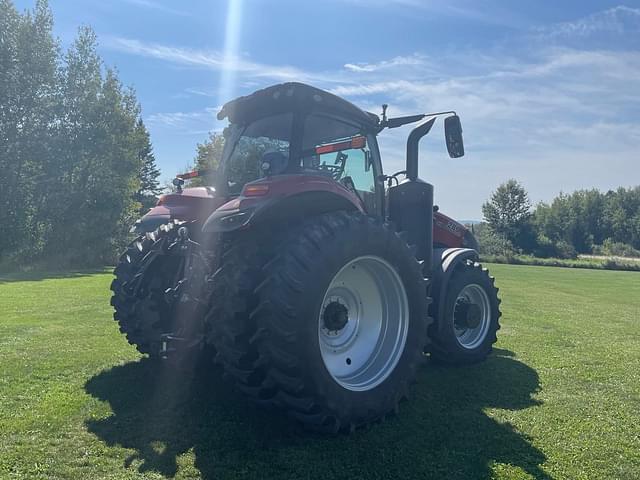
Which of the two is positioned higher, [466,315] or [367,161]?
[367,161]

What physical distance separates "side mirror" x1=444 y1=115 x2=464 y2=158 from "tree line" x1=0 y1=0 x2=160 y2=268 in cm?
2124

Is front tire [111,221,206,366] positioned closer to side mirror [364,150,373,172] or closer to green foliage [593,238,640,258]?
side mirror [364,150,373,172]

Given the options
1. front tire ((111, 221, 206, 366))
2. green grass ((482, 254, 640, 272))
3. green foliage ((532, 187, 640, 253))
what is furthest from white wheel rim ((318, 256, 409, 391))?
green foliage ((532, 187, 640, 253))

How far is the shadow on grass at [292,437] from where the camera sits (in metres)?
2.88

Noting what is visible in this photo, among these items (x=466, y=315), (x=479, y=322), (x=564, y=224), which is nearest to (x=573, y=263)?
(x=564, y=224)

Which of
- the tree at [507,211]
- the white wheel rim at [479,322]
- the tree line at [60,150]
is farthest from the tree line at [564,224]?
the white wheel rim at [479,322]

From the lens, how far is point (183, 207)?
4680 millimetres

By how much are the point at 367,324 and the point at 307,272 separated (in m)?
1.06

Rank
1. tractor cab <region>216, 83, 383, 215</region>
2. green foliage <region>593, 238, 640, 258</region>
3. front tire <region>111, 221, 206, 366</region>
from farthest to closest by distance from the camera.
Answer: green foliage <region>593, 238, 640, 258</region>
tractor cab <region>216, 83, 383, 215</region>
front tire <region>111, 221, 206, 366</region>

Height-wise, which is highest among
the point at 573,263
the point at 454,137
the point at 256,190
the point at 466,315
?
the point at 454,137

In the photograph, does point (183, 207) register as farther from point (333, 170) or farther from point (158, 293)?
point (333, 170)

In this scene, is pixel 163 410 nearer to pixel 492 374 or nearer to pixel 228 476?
pixel 228 476

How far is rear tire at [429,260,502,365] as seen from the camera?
16.8ft

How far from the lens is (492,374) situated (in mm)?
5027
